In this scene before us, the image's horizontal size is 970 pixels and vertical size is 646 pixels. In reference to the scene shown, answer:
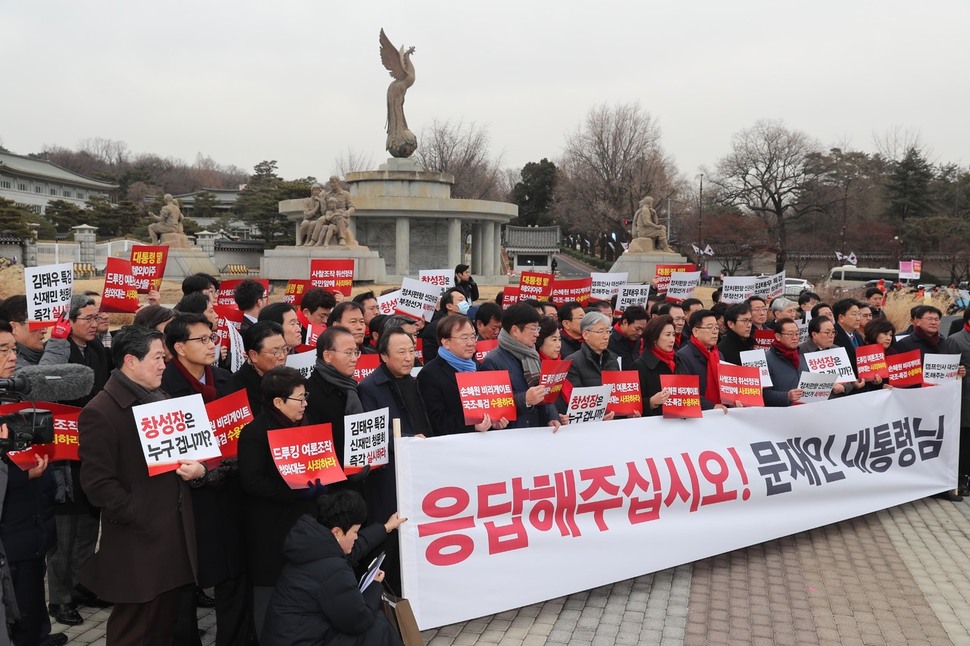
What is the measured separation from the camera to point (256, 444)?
13.3ft

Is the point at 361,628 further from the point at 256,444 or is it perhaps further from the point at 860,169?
the point at 860,169

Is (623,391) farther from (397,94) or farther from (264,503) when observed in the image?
(397,94)

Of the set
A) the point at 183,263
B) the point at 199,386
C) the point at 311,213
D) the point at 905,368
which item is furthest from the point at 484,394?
the point at 183,263

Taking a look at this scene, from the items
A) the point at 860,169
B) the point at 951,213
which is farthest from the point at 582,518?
the point at 860,169

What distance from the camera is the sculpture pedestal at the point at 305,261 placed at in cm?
2483

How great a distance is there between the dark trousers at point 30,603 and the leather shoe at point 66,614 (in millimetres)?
690

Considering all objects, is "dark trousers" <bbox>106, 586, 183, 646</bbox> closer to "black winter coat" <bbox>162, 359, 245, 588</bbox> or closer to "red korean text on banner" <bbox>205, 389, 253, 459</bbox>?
"black winter coat" <bbox>162, 359, 245, 588</bbox>

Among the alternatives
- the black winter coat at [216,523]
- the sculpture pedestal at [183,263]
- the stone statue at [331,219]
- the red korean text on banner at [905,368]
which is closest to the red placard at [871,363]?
the red korean text on banner at [905,368]

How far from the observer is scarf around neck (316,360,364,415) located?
4.66 meters

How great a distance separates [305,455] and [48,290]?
3.96m

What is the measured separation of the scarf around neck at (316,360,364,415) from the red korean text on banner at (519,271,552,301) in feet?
23.1

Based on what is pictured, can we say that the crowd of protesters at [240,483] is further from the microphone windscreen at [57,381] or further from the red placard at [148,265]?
the red placard at [148,265]

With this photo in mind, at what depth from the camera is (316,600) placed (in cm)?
352

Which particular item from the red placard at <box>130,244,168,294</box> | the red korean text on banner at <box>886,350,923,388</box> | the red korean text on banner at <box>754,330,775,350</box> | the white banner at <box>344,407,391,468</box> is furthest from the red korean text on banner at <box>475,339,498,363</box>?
the red placard at <box>130,244,168,294</box>
